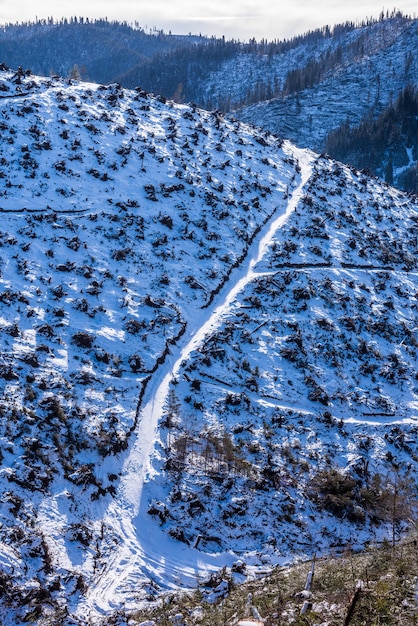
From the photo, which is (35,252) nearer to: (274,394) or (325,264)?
(274,394)

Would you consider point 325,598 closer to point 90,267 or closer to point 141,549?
point 141,549

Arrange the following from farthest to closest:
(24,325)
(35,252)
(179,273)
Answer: (179,273) → (35,252) → (24,325)

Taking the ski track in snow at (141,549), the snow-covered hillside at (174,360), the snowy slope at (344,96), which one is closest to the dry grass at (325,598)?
the ski track in snow at (141,549)

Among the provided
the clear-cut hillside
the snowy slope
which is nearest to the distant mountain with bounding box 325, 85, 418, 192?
the snowy slope

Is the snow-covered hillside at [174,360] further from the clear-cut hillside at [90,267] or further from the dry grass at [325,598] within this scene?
the dry grass at [325,598]

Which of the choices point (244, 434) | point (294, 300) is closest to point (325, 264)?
point (294, 300)

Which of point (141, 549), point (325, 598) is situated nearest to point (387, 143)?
point (141, 549)

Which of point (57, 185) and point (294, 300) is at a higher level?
point (57, 185)

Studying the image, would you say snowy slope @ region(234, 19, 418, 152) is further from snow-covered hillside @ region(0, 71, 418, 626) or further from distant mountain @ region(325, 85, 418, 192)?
snow-covered hillside @ region(0, 71, 418, 626)
